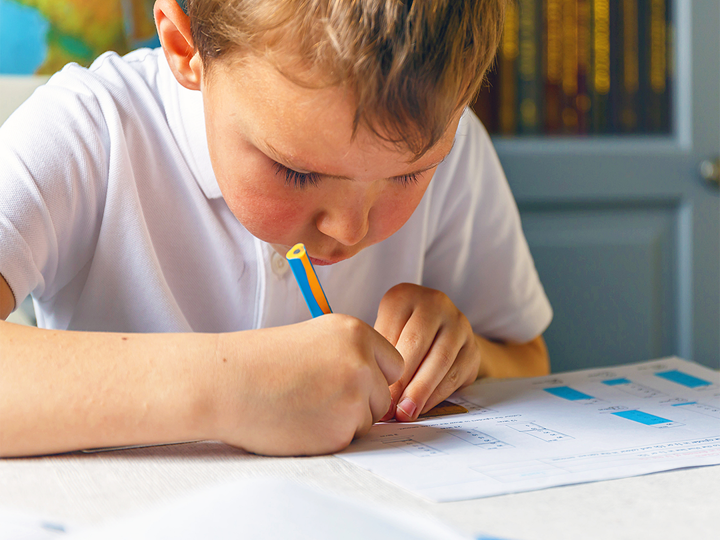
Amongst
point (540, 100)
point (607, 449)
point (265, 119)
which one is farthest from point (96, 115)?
point (540, 100)

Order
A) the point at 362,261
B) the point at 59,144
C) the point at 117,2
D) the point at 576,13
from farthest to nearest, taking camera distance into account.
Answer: the point at 576,13 → the point at 117,2 → the point at 362,261 → the point at 59,144

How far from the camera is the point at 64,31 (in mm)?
880

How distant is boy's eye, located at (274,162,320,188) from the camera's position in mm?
425

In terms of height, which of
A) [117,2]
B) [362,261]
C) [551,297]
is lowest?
[551,297]

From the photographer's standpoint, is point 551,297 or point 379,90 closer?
point 379,90

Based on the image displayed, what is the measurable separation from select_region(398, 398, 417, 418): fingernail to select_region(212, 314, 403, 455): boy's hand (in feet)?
0.17

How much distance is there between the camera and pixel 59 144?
52cm

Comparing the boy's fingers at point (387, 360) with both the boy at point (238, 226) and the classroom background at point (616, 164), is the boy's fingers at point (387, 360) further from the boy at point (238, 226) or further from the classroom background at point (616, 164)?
the classroom background at point (616, 164)

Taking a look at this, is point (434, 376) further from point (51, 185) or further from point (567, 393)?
point (51, 185)

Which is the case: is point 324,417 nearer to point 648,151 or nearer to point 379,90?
point 379,90

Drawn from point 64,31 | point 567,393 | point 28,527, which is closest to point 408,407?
point 567,393

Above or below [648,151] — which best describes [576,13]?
above

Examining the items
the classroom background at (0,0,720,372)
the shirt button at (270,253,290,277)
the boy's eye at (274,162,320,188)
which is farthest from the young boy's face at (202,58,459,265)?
the classroom background at (0,0,720,372)

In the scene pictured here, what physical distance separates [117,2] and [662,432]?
0.86 meters
